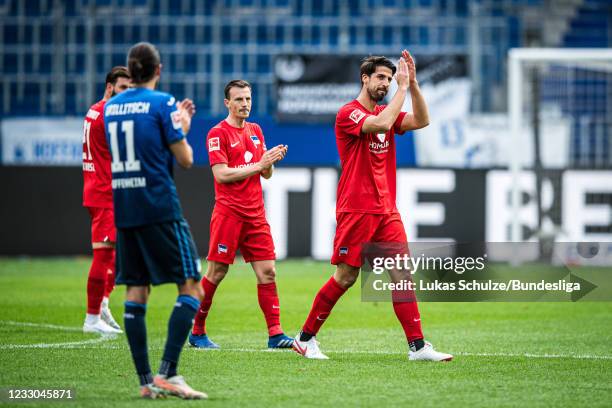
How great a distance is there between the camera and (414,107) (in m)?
8.02

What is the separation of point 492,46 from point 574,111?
101 inches

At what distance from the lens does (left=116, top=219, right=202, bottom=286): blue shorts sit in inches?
249

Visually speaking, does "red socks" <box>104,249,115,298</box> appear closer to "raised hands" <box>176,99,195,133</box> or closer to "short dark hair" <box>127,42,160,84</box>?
"raised hands" <box>176,99,195,133</box>

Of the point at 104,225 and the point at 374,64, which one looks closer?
the point at 374,64

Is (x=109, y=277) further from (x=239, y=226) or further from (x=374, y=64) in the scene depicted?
(x=374, y=64)

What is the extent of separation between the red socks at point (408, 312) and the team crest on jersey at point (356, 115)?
128cm

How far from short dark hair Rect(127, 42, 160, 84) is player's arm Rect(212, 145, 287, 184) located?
5.51 feet

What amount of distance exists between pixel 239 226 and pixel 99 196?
4.98 ft

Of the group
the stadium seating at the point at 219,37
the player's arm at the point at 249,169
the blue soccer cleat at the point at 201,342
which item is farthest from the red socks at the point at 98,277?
the stadium seating at the point at 219,37

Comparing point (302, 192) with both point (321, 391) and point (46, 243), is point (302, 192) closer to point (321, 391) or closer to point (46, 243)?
point (46, 243)

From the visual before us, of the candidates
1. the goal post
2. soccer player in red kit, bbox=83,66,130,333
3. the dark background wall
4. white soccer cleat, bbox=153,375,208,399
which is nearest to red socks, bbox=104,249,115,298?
soccer player in red kit, bbox=83,66,130,333

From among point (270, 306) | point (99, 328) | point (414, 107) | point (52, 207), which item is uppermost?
point (414, 107)

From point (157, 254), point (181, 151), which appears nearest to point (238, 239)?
point (157, 254)

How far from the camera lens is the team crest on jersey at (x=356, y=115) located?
26.1 ft
